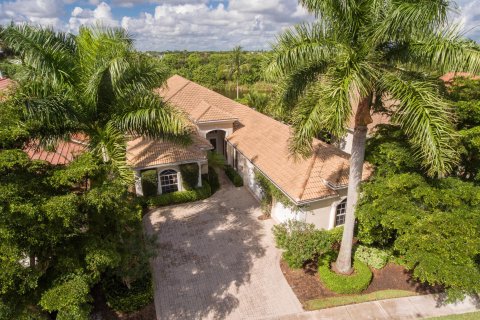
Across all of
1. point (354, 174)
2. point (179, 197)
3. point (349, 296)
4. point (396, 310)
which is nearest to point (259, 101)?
point (179, 197)

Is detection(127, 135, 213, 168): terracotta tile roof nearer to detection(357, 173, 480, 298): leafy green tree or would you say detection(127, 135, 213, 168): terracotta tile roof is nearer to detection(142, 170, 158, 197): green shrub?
detection(142, 170, 158, 197): green shrub

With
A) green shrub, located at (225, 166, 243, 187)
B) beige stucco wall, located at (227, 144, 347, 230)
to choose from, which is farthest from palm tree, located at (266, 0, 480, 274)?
green shrub, located at (225, 166, 243, 187)

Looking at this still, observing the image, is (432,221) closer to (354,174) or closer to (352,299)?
(354,174)

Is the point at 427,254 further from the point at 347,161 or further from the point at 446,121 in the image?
the point at 347,161

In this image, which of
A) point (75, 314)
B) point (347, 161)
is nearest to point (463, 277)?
point (347, 161)

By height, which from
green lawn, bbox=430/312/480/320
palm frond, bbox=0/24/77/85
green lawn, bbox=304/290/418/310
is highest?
palm frond, bbox=0/24/77/85

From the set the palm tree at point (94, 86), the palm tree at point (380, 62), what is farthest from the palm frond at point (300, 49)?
the palm tree at point (94, 86)
